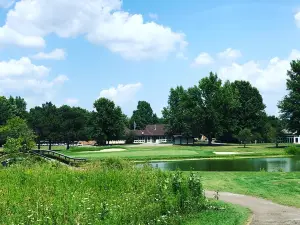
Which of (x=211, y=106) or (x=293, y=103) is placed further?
(x=211, y=106)

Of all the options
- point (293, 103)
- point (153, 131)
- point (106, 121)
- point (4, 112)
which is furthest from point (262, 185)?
point (153, 131)

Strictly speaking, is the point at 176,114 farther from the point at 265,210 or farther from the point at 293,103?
the point at 265,210

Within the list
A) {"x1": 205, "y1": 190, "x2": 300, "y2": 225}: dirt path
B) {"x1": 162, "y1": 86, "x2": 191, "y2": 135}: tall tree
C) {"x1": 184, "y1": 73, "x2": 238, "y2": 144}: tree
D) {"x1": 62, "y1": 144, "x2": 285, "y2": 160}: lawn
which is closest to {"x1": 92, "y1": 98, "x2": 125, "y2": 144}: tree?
{"x1": 162, "y1": 86, "x2": 191, "y2": 135}: tall tree

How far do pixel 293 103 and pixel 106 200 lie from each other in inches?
3307

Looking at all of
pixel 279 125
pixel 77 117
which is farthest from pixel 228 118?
pixel 77 117

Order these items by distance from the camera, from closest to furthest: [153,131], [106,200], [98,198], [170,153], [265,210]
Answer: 1. [106,200]
2. [98,198]
3. [265,210]
4. [170,153]
5. [153,131]

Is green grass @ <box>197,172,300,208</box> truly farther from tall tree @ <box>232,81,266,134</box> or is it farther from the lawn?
tall tree @ <box>232,81,266,134</box>

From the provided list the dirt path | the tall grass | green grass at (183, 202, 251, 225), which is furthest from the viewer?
the dirt path

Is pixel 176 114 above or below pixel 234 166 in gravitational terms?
above

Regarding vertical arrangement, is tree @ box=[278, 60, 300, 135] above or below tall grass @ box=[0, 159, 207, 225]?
above

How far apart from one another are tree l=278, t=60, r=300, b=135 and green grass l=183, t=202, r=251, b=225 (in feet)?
254

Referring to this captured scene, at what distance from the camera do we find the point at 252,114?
109562 mm

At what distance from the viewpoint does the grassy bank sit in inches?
420

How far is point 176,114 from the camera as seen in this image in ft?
396
